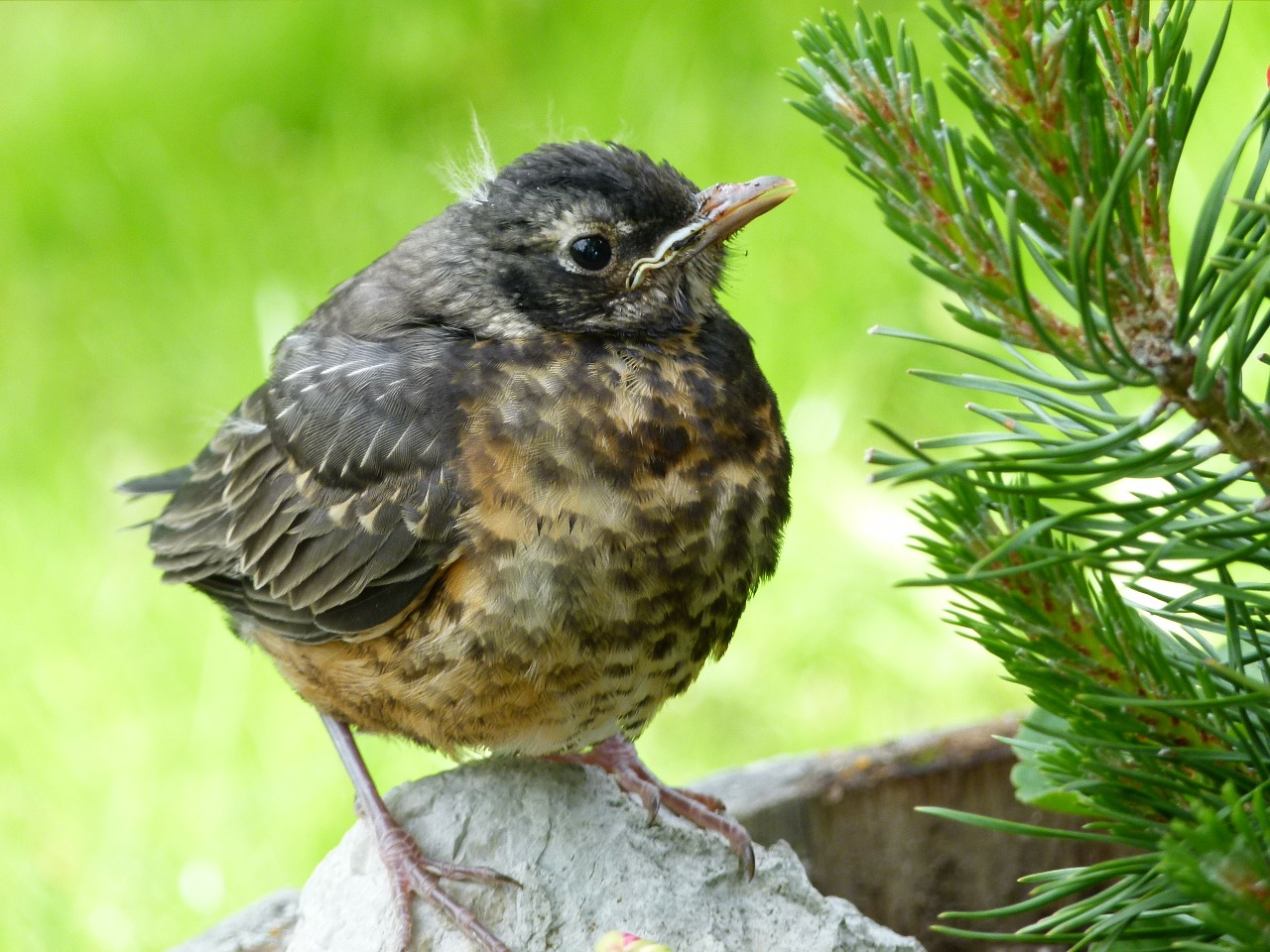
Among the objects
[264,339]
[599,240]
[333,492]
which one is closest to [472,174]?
[599,240]

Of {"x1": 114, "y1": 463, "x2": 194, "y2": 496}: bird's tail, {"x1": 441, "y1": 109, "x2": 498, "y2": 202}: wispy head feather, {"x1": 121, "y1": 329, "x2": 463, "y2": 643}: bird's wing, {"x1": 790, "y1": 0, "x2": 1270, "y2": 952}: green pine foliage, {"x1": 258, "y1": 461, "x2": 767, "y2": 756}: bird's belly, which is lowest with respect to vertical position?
{"x1": 790, "y1": 0, "x2": 1270, "y2": 952}: green pine foliage

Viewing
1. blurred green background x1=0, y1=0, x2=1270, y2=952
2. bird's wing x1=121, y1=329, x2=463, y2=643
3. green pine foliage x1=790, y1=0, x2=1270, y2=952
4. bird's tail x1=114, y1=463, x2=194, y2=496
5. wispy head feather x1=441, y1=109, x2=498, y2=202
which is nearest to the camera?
green pine foliage x1=790, y1=0, x2=1270, y2=952

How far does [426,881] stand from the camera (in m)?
1.93

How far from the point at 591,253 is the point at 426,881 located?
34.5 inches

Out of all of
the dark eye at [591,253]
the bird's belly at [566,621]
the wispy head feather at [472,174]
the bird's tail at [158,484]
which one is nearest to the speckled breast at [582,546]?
the bird's belly at [566,621]

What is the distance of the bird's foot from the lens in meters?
1.87

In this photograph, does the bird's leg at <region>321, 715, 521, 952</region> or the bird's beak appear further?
the bird's beak

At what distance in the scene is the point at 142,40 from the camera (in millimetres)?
5566

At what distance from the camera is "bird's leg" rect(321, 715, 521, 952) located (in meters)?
1.87

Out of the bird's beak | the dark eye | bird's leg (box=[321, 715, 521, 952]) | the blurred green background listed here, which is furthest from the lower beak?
bird's leg (box=[321, 715, 521, 952])

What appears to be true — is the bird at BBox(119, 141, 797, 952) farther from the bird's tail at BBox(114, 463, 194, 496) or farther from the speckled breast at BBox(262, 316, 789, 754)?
the bird's tail at BBox(114, 463, 194, 496)

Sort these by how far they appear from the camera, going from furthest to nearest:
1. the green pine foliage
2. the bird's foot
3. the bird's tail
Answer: the bird's tail, the bird's foot, the green pine foliage

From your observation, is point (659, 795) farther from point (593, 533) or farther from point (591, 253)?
point (591, 253)

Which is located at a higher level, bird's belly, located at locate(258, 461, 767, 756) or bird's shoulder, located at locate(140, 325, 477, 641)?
bird's shoulder, located at locate(140, 325, 477, 641)
